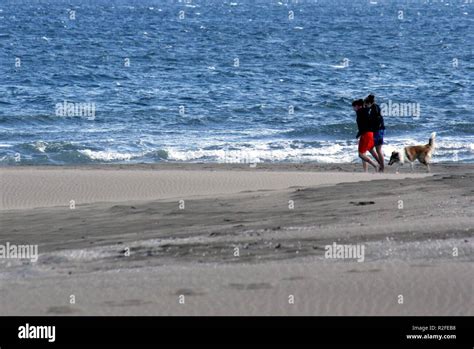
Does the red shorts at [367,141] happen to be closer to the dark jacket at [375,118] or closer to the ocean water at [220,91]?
the dark jacket at [375,118]

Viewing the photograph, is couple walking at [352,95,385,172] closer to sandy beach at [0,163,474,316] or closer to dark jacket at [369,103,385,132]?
dark jacket at [369,103,385,132]

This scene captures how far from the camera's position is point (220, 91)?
35.8 m

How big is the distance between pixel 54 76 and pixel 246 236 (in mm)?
30275

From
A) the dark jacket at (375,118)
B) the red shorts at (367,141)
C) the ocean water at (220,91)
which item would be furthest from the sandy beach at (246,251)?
the ocean water at (220,91)

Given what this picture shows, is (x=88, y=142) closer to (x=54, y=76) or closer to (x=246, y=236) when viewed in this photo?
(x=246, y=236)

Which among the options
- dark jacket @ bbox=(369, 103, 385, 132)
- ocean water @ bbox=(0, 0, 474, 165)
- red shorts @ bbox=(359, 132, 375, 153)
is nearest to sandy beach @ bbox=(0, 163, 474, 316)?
red shorts @ bbox=(359, 132, 375, 153)

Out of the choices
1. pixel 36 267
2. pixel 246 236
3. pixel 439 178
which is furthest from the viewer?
pixel 439 178

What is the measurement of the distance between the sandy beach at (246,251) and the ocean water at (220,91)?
26.9ft

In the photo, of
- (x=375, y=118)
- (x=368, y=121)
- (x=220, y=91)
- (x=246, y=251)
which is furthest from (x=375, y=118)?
(x=220, y=91)

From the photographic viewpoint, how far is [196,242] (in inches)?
438

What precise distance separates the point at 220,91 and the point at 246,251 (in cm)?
2538

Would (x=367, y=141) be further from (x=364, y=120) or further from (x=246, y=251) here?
(x=246, y=251)
